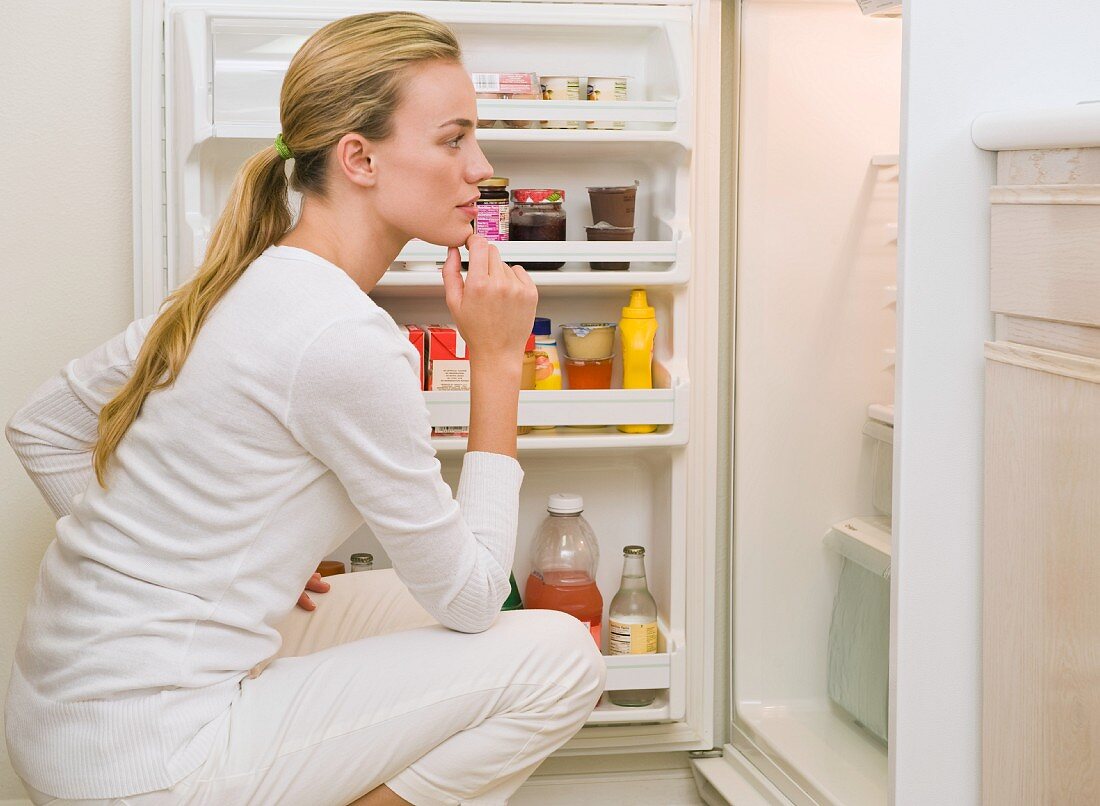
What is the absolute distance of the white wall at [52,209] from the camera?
1686mm

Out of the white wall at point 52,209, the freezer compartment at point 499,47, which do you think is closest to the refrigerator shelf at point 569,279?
the freezer compartment at point 499,47

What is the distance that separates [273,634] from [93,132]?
931mm

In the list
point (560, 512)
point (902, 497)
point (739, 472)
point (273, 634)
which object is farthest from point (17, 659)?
point (739, 472)

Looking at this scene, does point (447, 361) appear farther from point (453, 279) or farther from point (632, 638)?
point (632, 638)

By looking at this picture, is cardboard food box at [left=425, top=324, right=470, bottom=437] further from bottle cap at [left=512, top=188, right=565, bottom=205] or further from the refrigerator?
bottle cap at [left=512, top=188, right=565, bottom=205]

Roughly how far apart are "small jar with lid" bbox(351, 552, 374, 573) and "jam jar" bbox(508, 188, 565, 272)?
0.52 metres

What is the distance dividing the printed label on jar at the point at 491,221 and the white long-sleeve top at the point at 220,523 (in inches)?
21.4

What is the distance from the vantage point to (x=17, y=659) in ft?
3.82

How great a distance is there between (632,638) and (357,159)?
886 mm

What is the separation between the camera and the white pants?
1.08 meters

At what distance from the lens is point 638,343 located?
1.72 meters

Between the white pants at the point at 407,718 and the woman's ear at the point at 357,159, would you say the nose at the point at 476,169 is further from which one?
the white pants at the point at 407,718

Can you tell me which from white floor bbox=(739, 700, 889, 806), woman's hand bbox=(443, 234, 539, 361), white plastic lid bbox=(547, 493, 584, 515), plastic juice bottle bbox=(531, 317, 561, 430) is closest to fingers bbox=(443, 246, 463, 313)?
woman's hand bbox=(443, 234, 539, 361)

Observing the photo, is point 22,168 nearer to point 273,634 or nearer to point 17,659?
point 17,659
